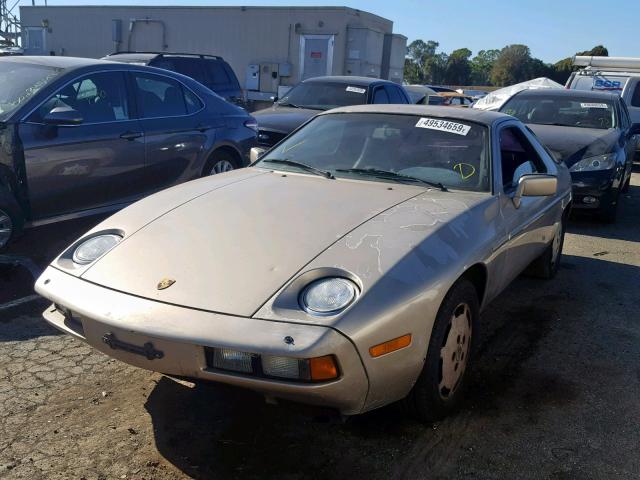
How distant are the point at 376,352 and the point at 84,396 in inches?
62.0

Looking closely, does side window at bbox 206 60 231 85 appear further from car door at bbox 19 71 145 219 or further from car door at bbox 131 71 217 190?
car door at bbox 19 71 145 219

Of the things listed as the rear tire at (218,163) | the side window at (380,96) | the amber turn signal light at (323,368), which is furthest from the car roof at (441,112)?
the side window at (380,96)

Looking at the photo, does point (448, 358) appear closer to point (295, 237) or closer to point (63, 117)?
point (295, 237)

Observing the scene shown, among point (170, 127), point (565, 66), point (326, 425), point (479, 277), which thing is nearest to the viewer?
point (326, 425)

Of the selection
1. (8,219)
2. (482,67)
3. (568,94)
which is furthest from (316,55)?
(482,67)

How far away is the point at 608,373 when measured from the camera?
12.0 ft

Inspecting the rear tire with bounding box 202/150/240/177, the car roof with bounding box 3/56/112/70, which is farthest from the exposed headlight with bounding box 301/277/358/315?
the rear tire with bounding box 202/150/240/177

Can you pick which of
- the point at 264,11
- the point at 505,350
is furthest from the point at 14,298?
the point at 264,11

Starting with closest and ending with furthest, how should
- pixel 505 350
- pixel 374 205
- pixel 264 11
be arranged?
pixel 374 205 → pixel 505 350 → pixel 264 11

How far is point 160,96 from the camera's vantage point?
610cm

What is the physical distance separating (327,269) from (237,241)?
0.50 meters

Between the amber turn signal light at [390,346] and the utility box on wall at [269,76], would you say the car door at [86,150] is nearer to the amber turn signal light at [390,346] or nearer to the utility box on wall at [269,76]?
the amber turn signal light at [390,346]

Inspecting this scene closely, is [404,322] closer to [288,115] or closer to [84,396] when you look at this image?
[84,396]

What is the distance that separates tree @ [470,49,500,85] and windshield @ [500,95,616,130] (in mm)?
71280
